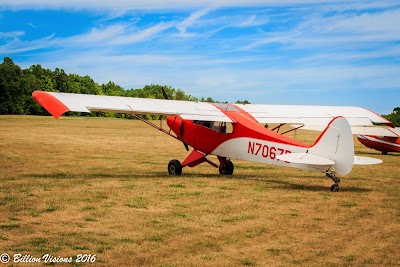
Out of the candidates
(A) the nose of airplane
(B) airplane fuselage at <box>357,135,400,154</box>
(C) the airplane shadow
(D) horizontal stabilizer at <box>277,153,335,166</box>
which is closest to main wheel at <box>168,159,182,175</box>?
(C) the airplane shadow

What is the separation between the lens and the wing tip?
14.0 meters

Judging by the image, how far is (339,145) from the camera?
13.7 metres

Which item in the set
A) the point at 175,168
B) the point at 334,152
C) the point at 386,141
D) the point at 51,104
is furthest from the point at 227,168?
the point at 386,141

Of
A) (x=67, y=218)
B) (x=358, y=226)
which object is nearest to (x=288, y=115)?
(x=358, y=226)

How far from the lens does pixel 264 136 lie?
15492mm

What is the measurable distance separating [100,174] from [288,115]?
6.66m

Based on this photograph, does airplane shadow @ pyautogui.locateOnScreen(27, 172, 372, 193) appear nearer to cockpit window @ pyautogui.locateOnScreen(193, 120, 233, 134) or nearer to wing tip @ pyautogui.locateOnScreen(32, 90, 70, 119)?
cockpit window @ pyautogui.locateOnScreen(193, 120, 233, 134)

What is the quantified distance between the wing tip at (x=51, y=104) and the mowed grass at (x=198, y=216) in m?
1.89

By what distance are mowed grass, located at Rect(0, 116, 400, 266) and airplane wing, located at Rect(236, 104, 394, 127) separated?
1.78 meters

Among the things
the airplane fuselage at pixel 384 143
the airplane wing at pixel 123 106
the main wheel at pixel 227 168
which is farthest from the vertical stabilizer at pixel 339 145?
the airplane fuselage at pixel 384 143

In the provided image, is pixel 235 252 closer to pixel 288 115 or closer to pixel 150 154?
pixel 288 115

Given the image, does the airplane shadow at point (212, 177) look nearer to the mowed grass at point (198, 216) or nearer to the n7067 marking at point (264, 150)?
the mowed grass at point (198, 216)

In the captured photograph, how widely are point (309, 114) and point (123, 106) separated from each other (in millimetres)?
7241

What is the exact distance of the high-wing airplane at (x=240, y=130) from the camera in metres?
13.7
